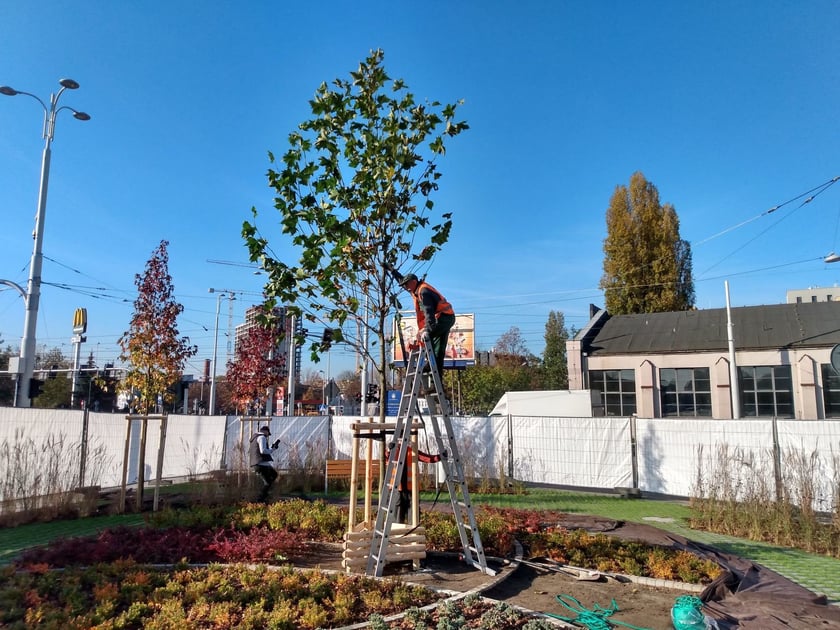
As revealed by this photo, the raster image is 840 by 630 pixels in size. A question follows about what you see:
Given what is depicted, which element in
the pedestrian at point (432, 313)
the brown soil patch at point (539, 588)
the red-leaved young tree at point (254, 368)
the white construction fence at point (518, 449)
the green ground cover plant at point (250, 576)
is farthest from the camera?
the red-leaved young tree at point (254, 368)

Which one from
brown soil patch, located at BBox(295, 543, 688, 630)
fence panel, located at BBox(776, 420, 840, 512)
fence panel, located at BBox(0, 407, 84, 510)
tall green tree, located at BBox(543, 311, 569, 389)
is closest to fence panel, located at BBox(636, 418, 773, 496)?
fence panel, located at BBox(776, 420, 840, 512)

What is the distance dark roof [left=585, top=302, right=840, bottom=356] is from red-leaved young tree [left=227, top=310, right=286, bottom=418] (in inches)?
794

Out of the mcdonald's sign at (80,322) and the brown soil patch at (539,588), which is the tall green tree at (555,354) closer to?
the mcdonald's sign at (80,322)

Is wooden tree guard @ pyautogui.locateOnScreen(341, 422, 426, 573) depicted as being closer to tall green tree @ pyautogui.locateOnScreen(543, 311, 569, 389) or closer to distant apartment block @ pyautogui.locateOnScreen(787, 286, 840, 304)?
tall green tree @ pyautogui.locateOnScreen(543, 311, 569, 389)

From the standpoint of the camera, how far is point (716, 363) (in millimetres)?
31188

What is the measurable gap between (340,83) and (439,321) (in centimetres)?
340

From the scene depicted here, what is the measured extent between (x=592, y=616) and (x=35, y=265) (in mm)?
17562

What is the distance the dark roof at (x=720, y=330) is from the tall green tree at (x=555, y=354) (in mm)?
15937

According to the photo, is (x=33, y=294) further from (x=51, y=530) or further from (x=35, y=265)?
(x=51, y=530)

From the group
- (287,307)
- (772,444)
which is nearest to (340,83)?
(287,307)

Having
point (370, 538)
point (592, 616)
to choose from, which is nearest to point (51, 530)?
point (370, 538)

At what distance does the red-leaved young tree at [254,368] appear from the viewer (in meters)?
22.1

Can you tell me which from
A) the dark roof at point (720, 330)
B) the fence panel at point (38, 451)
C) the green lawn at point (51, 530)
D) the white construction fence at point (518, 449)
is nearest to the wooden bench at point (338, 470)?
the white construction fence at point (518, 449)

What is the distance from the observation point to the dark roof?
30250 mm
